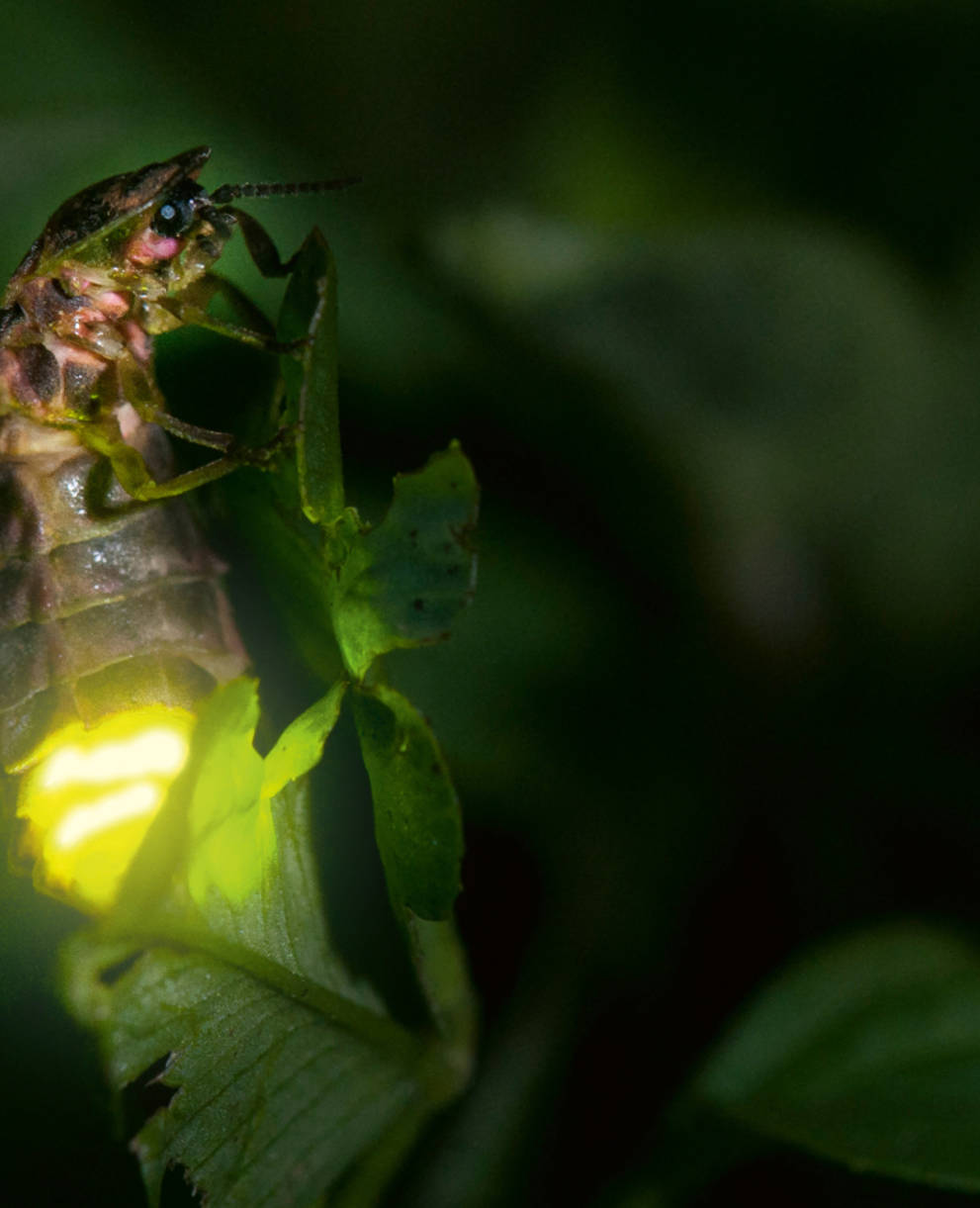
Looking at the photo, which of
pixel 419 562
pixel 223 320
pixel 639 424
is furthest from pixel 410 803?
pixel 639 424

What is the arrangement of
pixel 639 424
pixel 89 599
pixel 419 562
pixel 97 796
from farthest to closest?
pixel 639 424 → pixel 89 599 → pixel 97 796 → pixel 419 562

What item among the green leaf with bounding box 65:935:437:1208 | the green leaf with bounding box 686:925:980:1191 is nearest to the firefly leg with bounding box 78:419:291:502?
the green leaf with bounding box 65:935:437:1208

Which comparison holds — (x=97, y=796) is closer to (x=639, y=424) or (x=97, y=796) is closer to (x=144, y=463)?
(x=144, y=463)

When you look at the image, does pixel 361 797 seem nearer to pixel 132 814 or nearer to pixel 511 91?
pixel 132 814

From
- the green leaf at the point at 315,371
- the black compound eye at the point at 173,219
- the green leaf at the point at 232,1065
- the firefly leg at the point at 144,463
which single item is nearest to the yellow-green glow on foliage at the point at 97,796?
the green leaf at the point at 232,1065

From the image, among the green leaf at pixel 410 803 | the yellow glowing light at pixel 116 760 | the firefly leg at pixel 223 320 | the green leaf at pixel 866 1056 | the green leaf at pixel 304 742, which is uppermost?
the firefly leg at pixel 223 320

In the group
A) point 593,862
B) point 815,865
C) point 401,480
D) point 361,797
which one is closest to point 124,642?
point 361,797

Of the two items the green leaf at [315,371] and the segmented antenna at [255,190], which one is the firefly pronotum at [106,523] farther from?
the green leaf at [315,371]
